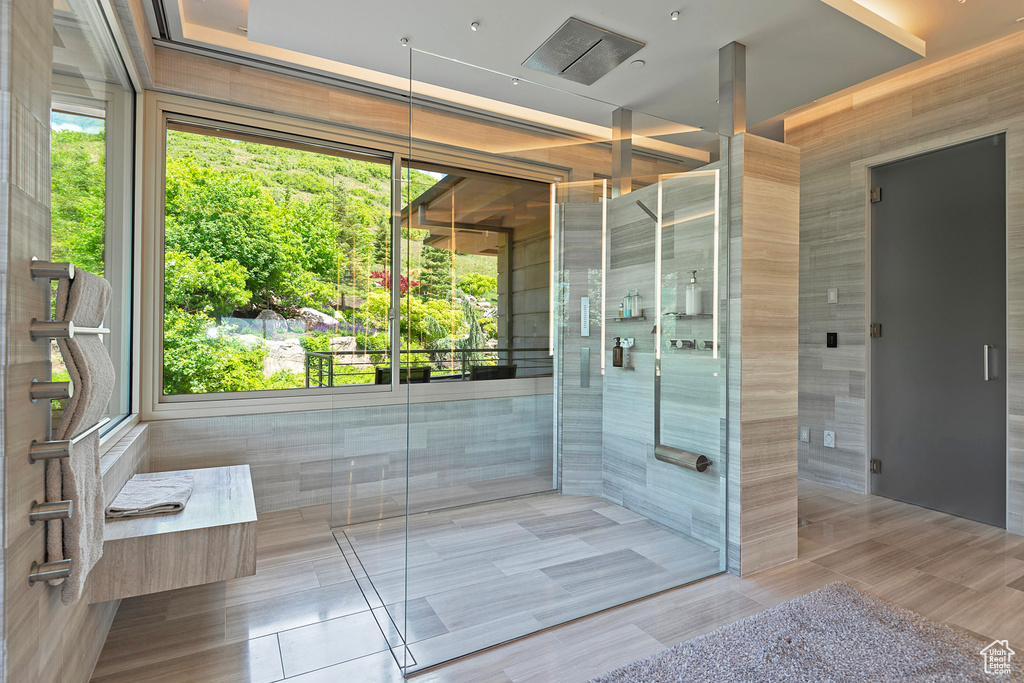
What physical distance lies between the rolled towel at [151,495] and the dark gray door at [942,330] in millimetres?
4240

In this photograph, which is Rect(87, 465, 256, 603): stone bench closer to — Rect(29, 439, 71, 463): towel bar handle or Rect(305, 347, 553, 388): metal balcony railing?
Rect(29, 439, 71, 463): towel bar handle

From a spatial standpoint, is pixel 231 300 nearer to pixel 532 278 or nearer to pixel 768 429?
pixel 532 278

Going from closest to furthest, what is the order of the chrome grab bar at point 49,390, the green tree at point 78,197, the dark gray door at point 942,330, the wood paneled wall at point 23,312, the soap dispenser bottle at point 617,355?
the wood paneled wall at point 23,312
the chrome grab bar at point 49,390
the green tree at point 78,197
the soap dispenser bottle at point 617,355
the dark gray door at point 942,330

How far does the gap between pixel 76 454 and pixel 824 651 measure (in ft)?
7.82

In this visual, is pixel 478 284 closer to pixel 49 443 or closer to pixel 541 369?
pixel 541 369

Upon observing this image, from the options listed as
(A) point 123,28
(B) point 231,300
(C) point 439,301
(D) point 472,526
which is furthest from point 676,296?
(A) point 123,28

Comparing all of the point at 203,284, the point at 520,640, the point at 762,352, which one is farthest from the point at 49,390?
the point at 762,352

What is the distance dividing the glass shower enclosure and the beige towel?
888 millimetres

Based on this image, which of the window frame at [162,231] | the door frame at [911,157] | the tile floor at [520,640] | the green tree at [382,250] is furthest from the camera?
the green tree at [382,250]

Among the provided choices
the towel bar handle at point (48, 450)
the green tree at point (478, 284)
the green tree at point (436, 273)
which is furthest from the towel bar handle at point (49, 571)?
the green tree at point (478, 284)

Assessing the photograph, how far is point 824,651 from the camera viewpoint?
188cm

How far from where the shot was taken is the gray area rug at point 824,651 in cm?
174

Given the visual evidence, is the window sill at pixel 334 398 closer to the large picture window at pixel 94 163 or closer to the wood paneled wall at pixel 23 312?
the large picture window at pixel 94 163

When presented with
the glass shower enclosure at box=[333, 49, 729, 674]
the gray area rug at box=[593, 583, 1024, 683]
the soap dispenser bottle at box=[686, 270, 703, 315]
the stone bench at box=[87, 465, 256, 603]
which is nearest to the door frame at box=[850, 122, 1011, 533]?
the gray area rug at box=[593, 583, 1024, 683]
